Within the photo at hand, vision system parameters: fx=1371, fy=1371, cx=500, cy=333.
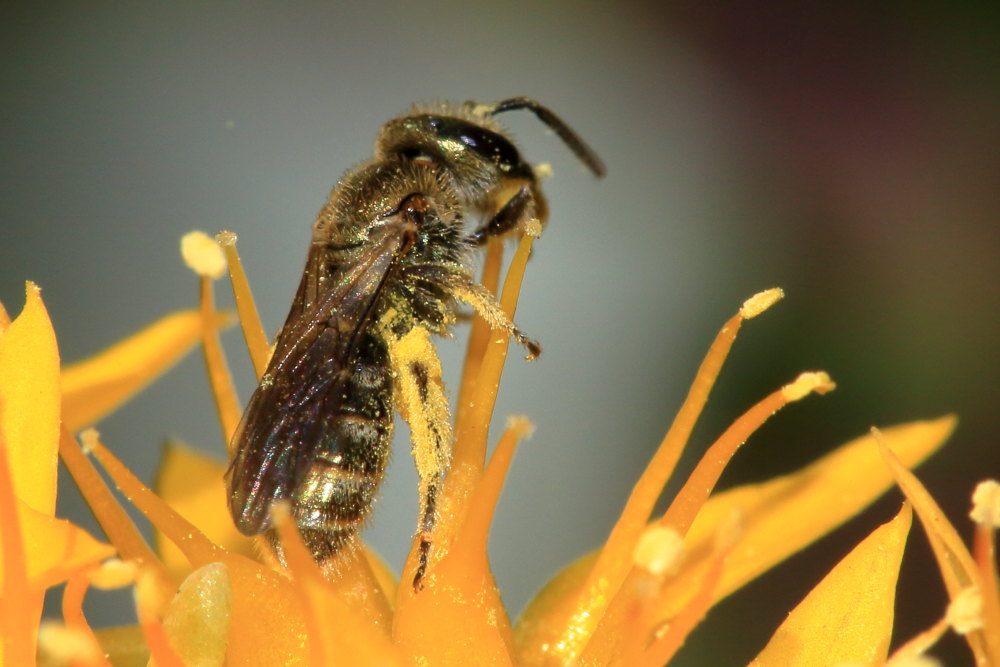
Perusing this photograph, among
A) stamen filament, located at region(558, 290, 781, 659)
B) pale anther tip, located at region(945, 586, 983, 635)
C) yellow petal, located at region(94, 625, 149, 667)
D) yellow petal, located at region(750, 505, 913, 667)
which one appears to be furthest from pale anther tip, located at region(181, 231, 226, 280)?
pale anther tip, located at region(945, 586, 983, 635)

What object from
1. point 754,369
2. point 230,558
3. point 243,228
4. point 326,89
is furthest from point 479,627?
point 326,89

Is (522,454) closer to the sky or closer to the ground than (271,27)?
closer to the ground

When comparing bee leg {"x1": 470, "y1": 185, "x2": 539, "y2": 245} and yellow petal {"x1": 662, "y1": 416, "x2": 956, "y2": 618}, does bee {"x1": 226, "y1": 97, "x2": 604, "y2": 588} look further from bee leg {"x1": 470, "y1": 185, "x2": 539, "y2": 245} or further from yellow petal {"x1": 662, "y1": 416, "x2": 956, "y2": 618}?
yellow petal {"x1": 662, "y1": 416, "x2": 956, "y2": 618}

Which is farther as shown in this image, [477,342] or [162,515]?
[477,342]

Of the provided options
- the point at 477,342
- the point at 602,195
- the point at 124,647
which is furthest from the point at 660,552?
the point at 602,195

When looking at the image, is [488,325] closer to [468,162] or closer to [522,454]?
[468,162]

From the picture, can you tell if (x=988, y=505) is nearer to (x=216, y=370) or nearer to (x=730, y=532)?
(x=730, y=532)

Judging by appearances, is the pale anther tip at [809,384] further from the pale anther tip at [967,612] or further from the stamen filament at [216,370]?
the stamen filament at [216,370]
